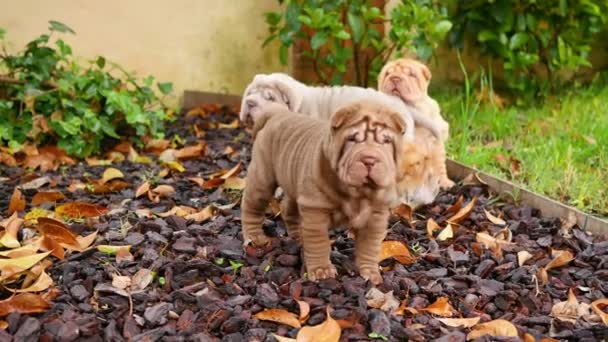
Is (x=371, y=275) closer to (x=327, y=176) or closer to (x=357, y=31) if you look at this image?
(x=327, y=176)

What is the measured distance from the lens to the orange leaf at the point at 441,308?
295cm

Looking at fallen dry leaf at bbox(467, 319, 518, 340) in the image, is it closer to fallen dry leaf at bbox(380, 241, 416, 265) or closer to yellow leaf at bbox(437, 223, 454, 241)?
fallen dry leaf at bbox(380, 241, 416, 265)

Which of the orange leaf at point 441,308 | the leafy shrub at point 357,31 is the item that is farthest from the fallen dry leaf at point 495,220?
the leafy shrub at point 357,31

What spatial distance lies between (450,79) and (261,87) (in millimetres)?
3323

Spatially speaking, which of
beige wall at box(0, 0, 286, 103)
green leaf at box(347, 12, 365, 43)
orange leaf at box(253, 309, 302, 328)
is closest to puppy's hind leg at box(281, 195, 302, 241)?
orange leaf at box(253, 309, 302, 328)

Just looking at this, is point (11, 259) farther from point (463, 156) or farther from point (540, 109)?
point (540, 109)

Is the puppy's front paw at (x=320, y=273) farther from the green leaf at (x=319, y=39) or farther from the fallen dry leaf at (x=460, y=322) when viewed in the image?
the green leaf at (x=319, y=39)

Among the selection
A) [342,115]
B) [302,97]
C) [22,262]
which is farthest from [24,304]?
[302,97]

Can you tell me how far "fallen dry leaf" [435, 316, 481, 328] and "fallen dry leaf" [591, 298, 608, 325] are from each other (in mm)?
515

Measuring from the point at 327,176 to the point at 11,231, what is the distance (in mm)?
1557

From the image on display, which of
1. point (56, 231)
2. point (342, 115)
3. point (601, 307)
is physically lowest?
point (601, 307)

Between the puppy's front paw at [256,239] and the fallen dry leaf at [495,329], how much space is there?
1032mm

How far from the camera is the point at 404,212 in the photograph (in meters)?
4.01

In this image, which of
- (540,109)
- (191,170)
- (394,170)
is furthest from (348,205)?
(540,109)
